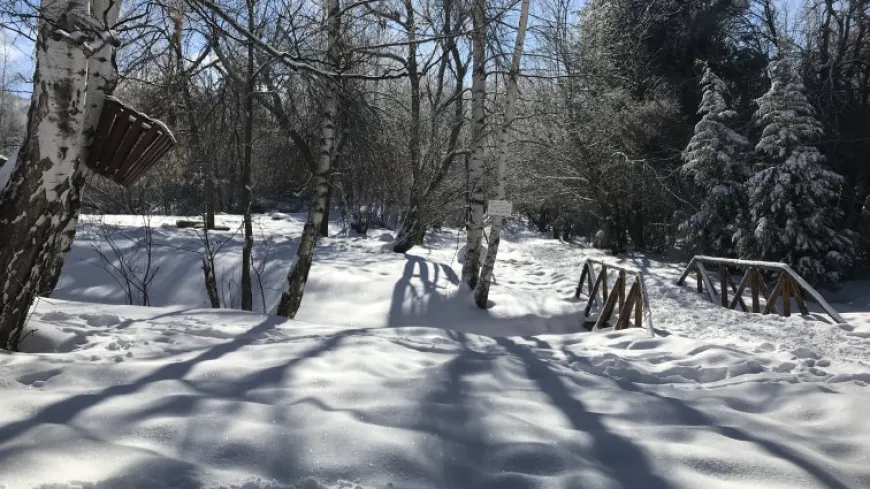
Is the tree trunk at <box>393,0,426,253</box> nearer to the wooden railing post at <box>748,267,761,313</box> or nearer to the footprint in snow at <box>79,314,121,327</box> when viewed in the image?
the wooden railing post at <box>748,267,761,313</box>

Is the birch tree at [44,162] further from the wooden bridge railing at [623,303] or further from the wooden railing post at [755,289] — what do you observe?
the wooden railing post at [755,289]

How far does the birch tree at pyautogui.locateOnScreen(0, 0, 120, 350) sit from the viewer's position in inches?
118

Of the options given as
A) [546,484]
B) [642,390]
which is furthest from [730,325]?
[546,484]

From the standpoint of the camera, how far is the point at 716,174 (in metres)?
13.3

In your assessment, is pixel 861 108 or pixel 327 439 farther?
pixel 861 108

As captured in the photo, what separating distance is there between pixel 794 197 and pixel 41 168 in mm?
12607

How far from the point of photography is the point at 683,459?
7.10 feet

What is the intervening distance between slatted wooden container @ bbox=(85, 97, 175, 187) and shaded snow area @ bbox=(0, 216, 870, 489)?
102cm

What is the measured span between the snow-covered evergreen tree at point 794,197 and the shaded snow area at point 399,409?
6.97m

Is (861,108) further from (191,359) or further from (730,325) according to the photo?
(191,359)

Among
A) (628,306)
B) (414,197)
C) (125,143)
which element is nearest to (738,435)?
(125,143)

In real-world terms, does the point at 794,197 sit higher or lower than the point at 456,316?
higher

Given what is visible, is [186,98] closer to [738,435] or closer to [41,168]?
[41,168]

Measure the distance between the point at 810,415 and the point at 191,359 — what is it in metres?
3.15
